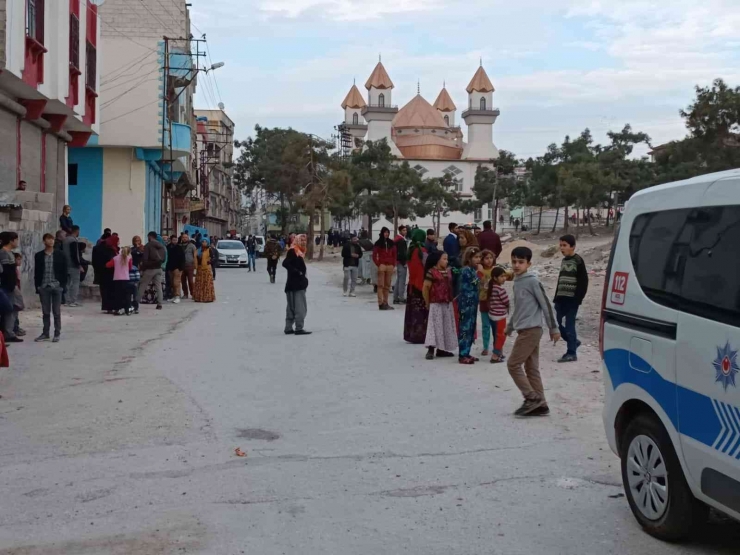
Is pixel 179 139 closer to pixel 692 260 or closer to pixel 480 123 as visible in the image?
pixel 692 260

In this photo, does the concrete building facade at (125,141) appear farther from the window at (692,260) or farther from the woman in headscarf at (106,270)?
the window at (692,260)

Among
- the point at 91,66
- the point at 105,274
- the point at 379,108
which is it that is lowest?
the point at 105,274

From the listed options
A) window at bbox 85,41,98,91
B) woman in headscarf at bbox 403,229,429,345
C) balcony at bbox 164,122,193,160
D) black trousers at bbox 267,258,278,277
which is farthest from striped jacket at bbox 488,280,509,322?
balcony at bbox 164,122,193,160

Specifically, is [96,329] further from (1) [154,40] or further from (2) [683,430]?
(1) [154,40]

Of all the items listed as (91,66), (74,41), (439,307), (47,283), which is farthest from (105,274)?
(439,307)

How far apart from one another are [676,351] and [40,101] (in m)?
19.6

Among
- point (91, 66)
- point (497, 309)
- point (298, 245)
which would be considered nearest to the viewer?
point (497, 309)

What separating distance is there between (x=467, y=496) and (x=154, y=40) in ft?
113

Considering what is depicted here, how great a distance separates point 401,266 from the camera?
2169 centimetres

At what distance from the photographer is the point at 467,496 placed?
600 cm

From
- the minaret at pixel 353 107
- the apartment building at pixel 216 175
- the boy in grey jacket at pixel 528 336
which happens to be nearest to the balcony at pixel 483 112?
the minaret at pixel 353 107

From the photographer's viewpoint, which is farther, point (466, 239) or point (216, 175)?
point (216, 175)

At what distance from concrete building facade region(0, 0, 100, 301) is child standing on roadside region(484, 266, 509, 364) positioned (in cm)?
1062

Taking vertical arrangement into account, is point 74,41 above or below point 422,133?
below
